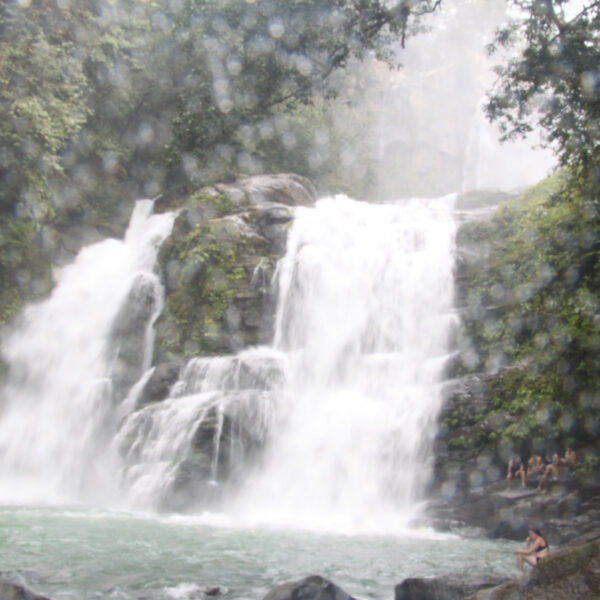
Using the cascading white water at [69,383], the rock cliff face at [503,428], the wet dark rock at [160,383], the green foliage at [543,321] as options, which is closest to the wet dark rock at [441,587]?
the rock cliff face at [503,428]

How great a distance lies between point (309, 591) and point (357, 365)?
1049 centimetres

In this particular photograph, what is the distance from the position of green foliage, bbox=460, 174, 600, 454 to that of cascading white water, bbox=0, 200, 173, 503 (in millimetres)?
9384

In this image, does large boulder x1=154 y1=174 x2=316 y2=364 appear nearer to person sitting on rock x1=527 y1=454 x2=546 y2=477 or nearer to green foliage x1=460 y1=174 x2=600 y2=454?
green foliage x1=460 y1=174 x2=600 y2=454

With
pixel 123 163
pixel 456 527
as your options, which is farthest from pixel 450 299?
pixel 123 163

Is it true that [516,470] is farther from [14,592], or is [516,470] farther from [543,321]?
[14,592]

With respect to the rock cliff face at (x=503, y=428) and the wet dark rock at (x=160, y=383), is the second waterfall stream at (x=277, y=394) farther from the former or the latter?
the rock cliff face at (x=503, y=428)

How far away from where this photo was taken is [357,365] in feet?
53.2

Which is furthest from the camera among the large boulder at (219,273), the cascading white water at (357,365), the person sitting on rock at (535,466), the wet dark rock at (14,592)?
the large boulder at (219,273)

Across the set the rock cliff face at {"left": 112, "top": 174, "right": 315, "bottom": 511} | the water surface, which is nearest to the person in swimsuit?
the water surface

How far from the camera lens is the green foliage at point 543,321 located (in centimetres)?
1093

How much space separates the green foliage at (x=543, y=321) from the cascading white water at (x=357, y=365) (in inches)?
44.1

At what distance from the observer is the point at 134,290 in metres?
20.1

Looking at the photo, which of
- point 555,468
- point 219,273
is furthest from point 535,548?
point 219,273

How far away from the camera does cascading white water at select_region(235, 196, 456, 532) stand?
13.1 m
